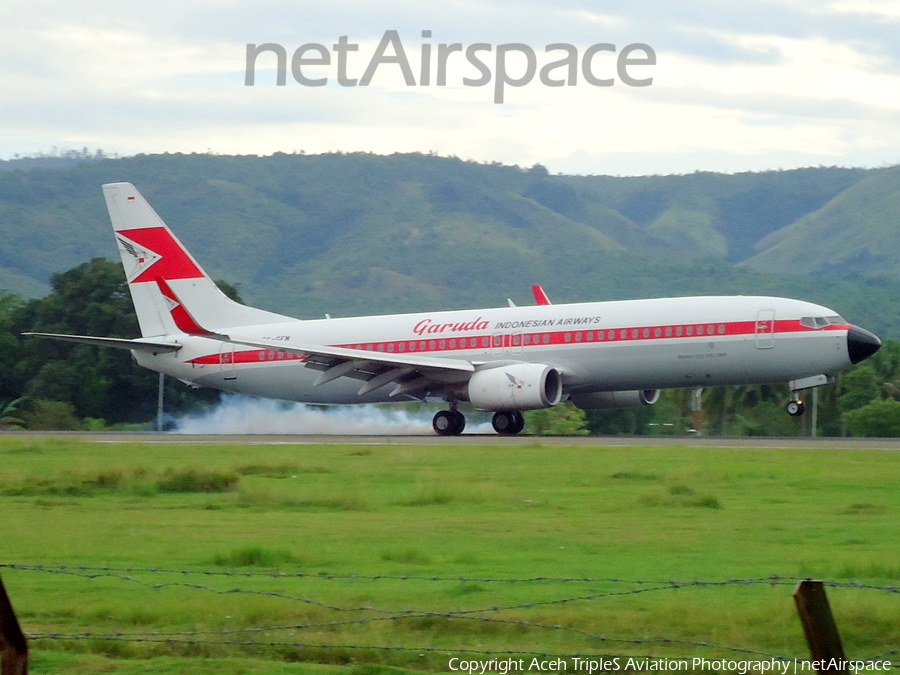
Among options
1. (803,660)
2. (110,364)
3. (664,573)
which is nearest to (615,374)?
(664,573)

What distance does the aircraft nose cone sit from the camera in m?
34.4

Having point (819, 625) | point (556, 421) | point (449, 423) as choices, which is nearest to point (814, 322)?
point (449, 423)

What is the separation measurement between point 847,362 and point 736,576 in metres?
22.5

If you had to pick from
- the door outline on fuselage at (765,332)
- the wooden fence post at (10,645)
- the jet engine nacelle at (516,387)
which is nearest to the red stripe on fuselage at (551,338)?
the door outline on fuselage at (765,332)

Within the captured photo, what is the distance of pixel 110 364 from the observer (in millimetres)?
59719

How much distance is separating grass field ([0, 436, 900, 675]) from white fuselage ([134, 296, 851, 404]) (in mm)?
8308

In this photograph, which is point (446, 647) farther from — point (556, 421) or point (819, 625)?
point (556, 421)

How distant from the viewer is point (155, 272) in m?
44.4

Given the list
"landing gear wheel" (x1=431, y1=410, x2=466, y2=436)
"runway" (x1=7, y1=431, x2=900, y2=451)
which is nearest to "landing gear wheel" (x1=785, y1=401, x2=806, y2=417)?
"runway" (x1=7, y1=431, x2=900, y2=451)

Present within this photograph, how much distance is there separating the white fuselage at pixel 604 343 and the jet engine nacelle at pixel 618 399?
1.93m

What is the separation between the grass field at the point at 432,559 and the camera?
11.3 metres

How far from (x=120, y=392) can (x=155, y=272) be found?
17214 millimetres

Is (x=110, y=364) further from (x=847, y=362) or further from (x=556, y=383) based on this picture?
(x=847, y=362)

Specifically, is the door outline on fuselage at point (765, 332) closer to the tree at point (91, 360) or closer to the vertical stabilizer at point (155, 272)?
the vertical stabilizer at point (155, 272)
